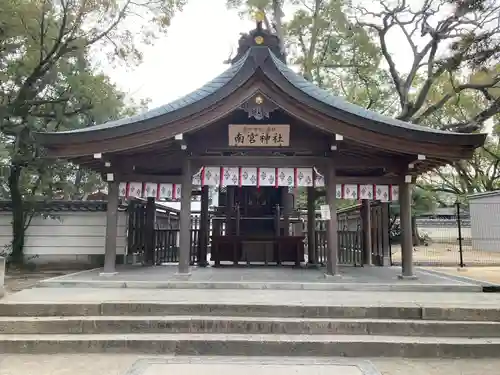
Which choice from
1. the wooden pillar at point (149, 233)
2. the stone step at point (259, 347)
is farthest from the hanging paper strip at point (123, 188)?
the stone step at point (259, 347)

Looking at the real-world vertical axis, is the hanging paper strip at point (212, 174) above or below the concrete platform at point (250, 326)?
above

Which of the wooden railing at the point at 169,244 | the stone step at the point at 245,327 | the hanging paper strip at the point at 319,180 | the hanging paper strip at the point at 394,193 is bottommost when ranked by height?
the stone step at the point at 245,327

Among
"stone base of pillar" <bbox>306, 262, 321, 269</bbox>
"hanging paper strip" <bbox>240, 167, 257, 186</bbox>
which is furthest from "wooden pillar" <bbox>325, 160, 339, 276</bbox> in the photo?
"stone base of pillar" <bbox>306, 262, 321, 269</bbox>

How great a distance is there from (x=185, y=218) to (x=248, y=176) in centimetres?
175

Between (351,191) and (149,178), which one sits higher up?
(149,178)

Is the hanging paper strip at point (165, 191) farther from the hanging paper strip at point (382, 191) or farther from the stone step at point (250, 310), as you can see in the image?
the hanging paper strip at point (382, 191)

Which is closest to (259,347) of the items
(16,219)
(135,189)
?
(135,189)

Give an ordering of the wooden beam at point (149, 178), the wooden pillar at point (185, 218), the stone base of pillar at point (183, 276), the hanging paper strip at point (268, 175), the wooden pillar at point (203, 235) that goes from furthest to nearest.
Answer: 1. the wooden pillar at point (203, 235)
2. the wooden beam at point (149, 178)
3. the hanging paper strip at point (268, 175)
4. the wooden pillar at point (185, 218)
5. the stone base of pillar at point (183, 276)

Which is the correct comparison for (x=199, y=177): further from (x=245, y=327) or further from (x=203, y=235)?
(x=245, y=327)

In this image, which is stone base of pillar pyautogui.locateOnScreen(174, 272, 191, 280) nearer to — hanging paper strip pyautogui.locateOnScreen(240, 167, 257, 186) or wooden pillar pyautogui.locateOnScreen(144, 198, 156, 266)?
hanging paper strip pyautogui.locateOnScreen(240, 167, 257, 186)

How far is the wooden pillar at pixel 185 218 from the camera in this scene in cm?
906

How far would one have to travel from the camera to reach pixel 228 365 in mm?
5035

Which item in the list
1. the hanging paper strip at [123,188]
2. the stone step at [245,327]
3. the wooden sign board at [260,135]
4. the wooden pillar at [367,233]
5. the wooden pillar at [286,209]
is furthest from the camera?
the wooden pillar at [286,209]

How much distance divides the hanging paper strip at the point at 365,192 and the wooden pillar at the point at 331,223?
0.81 m
